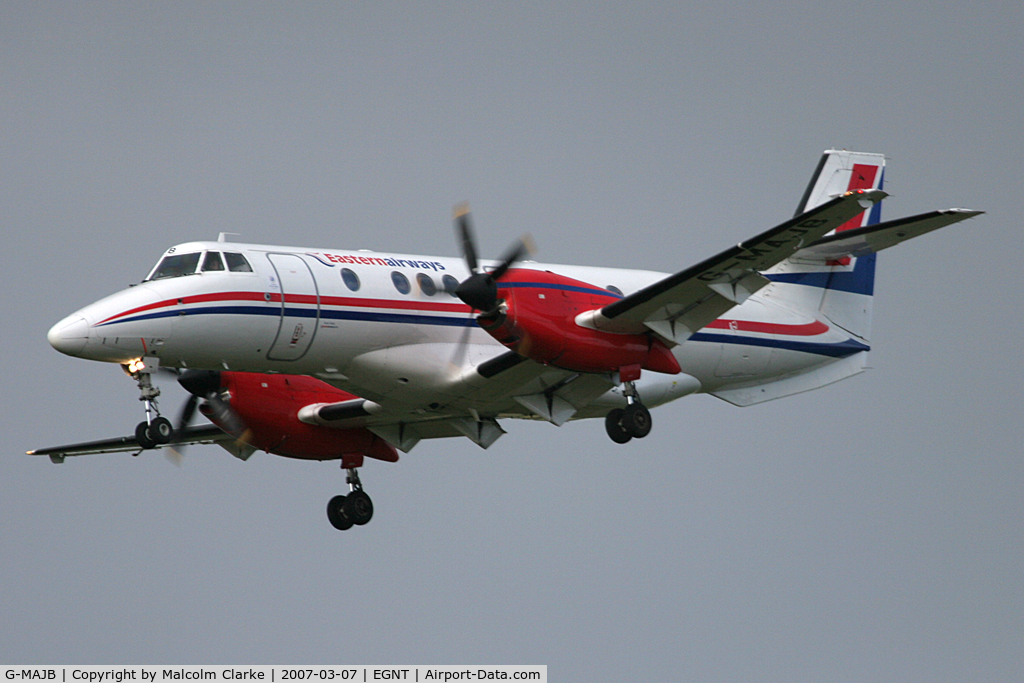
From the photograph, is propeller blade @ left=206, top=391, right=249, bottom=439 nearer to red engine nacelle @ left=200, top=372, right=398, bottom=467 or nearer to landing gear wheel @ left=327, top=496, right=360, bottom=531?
red engine nacelle @ left=200, top=372, right=398, bottom=467

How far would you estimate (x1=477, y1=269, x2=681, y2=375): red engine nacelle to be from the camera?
17.4 meters

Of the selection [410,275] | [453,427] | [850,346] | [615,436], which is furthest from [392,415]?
[850,346]

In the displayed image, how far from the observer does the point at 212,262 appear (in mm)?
17234

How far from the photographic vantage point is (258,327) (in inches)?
674

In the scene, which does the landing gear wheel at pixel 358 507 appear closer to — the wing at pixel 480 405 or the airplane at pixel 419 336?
the airplane at pixel 419 336

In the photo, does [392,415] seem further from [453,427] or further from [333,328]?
[333,328]

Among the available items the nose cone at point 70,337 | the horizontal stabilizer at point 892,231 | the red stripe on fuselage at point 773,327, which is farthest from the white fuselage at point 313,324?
the horizontal stabilizer at point 892,231

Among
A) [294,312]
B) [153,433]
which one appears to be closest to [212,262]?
[294,312]

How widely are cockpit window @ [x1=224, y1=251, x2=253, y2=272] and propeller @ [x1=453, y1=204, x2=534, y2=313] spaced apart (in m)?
2.80

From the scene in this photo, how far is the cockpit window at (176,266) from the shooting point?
17.2 meters

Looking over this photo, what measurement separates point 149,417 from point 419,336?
3837 millimetres

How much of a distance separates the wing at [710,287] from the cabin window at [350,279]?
308 cm

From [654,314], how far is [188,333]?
625 centimetres

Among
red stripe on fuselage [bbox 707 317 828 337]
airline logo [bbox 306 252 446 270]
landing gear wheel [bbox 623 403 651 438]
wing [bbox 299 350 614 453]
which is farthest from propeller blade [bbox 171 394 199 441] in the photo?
red stripe on fuselage [bbox 707 317 828 337]
